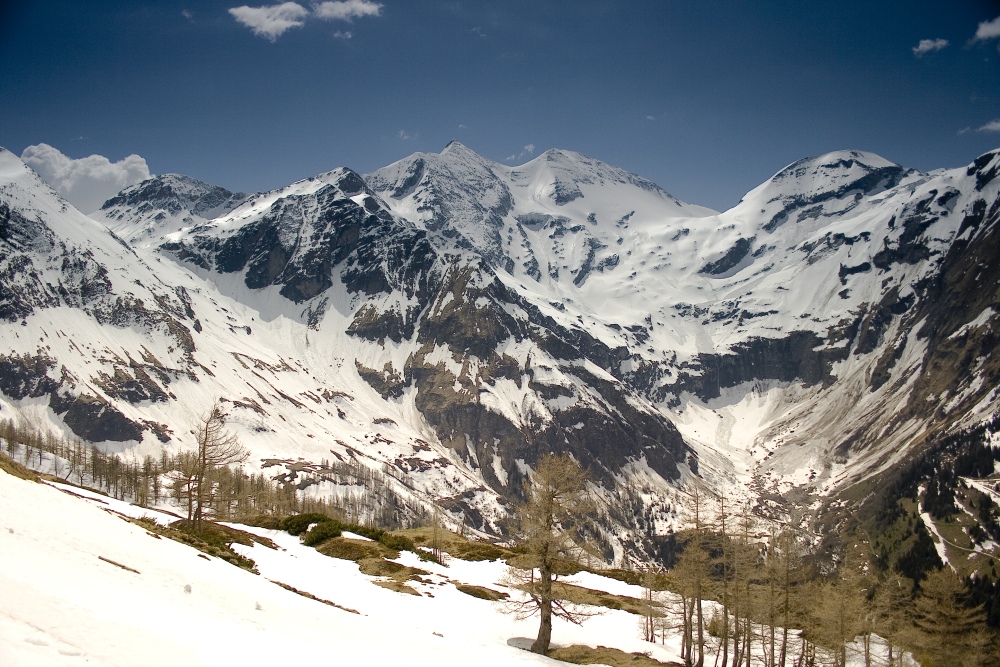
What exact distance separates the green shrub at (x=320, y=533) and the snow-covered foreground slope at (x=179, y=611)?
12395mm

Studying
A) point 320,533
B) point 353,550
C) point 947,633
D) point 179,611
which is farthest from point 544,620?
point 947,633

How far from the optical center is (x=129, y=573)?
20.9 m

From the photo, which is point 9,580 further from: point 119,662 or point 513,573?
point 513,573

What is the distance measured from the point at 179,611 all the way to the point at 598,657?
75.7 ft

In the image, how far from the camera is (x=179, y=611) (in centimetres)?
1800

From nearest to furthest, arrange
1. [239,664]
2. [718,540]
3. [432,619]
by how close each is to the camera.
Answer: [239,664] → [432,619] → [718,540]

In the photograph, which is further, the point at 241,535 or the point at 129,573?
the point at 241,535

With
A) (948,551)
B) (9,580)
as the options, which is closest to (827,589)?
(9,580)

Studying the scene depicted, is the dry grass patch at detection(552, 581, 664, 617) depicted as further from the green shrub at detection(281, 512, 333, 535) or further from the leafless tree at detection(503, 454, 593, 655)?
the green shrub at detection(281, 512, 333, 535)

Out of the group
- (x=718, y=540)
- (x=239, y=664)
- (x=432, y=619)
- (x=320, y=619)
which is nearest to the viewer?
(x=239, y=664)

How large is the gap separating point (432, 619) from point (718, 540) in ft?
66.6

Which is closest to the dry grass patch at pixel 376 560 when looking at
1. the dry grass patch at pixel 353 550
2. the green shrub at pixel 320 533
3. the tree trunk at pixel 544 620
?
the dry grass patch at pixel 353 550

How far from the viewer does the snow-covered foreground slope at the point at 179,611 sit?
13.4 m

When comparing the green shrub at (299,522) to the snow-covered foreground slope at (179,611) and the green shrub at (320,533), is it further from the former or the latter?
the snow-covered foreground slope at (179,611)
